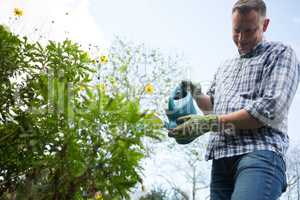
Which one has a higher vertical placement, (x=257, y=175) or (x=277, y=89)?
(x=277, y=89)

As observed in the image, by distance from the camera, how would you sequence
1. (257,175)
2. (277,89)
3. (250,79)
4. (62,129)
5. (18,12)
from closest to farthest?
1. (62,129)
2. (257,175)
3. (277,89)
4. (250,79)
5. (18,12)

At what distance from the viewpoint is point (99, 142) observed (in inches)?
37.0

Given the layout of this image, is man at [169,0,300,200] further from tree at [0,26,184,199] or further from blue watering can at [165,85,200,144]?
tree at [0,26,184,199]

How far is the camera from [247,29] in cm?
149

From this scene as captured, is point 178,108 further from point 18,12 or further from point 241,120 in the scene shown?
point 18,12

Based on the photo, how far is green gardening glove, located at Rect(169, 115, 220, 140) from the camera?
4.42 ft

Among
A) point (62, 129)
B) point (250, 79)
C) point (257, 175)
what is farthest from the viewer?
point (250, 79)

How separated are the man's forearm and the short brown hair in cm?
40

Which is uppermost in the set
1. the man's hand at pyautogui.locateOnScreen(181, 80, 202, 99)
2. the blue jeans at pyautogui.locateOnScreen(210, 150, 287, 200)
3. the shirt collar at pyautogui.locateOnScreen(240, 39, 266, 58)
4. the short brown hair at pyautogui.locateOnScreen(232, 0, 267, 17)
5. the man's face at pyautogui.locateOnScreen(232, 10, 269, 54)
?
the short brown hair at pyautogui.locateOnScreen(232, 0, 267, 17)

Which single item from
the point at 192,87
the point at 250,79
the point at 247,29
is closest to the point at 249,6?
the point at 247,29

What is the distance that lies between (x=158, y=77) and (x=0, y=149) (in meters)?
8.86

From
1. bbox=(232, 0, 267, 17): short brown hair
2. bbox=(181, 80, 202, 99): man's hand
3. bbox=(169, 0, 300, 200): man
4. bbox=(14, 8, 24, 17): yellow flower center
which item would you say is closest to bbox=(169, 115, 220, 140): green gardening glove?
bbox=(169, 0, 300, 200): man

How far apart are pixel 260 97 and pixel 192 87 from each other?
35cm

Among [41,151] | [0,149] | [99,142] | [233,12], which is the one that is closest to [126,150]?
[99,142]
